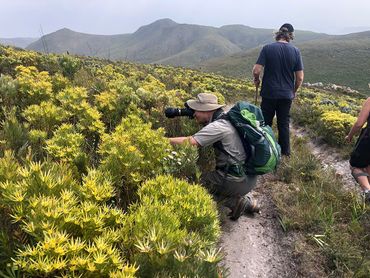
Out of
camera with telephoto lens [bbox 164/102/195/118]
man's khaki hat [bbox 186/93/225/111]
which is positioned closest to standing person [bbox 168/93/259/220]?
man's khaki hat [bbox 186/93/225/111]

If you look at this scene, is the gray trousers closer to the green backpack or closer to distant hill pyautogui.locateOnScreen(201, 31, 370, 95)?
the green backpack

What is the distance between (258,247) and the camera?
4.48 metres

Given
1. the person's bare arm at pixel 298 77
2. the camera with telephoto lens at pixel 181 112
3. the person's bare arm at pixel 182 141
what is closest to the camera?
the person's bare arm at pixel 182 141

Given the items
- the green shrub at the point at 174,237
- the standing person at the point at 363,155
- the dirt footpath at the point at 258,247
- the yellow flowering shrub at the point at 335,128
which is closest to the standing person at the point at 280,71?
the standing person at the point at 363,155

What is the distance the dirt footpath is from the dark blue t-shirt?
2.54 m

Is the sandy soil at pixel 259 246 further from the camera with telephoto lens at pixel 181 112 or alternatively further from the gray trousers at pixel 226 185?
the camera with telephoto lens at pixel 181 112

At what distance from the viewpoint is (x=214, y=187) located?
15.9ft

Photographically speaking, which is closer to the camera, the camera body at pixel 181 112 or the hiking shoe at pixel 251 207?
the hiking shoe at pixel 251 207

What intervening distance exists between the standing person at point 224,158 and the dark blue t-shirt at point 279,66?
2275 millimetres

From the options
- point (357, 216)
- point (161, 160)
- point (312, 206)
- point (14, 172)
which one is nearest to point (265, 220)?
point (312, 206)

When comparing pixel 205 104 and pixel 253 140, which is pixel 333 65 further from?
pixel 253 140

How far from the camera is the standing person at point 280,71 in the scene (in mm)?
6789

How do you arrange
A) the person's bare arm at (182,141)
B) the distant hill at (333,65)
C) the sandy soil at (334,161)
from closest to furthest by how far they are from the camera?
the person's bare arm at (182,141), the sandy soil at (334,161), the distant hill at (333,65)

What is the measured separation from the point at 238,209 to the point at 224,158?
29.8 inches
